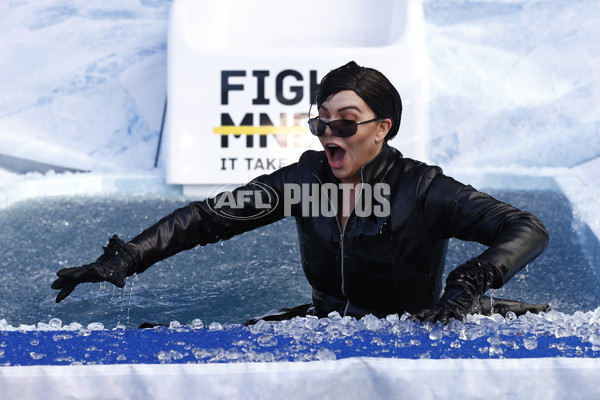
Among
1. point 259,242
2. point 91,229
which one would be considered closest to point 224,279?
point 259,242

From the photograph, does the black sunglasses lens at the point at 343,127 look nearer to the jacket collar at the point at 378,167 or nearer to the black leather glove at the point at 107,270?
the jacket collar at the point at 378,167

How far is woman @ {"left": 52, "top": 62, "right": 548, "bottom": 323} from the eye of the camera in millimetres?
1853

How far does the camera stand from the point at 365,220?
6.22 feet

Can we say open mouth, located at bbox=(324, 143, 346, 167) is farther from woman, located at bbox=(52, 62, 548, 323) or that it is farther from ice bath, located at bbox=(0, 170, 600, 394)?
ice bath, located at bbox=(0, 170, 600, 394)

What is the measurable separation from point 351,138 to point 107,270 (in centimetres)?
59

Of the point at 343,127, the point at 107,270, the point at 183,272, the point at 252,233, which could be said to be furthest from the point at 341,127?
the point at 252,233

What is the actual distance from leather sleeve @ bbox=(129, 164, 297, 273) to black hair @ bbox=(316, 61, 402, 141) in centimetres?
25

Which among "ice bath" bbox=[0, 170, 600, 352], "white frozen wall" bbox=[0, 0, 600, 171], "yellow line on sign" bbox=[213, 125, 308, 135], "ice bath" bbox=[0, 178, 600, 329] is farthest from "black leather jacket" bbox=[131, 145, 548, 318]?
"white frozen wall" bbox=[0, 0, 600, 171]

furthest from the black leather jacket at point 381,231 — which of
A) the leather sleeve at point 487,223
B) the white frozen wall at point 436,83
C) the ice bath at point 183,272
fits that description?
the white frozen wall at point 436,83

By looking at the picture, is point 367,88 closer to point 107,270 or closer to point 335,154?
point 335,154

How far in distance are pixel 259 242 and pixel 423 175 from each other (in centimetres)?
180

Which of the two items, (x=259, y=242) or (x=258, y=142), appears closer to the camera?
(x=259, y=242)

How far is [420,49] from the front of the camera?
176 inches

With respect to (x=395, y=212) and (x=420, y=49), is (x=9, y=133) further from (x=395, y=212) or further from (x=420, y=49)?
(x=395, y=212)
